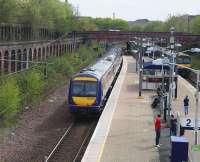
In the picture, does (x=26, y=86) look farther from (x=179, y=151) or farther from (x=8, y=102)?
(x=179, y=151)

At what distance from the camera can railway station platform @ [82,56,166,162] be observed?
20031 millimetres

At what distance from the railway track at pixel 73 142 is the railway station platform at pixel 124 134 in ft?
2.98

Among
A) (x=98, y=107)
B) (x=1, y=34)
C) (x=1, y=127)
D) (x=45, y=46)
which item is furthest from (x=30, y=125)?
(x=45, y=46)

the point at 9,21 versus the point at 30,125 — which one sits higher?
the point at 9,21

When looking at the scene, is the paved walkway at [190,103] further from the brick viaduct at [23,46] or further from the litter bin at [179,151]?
the brick viaduct at [23,46]

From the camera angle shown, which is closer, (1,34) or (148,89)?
(148,89)

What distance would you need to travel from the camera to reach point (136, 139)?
23375mm

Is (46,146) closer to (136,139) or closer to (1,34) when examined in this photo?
(136,139)

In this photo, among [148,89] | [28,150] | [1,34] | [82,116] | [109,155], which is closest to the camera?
[109,155]

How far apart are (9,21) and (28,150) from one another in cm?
3788

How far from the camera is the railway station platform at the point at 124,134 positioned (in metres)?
20.0

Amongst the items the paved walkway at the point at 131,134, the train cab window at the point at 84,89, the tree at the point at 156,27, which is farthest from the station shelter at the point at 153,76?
the tree at the point at 156,27

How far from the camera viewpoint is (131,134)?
80.5ft

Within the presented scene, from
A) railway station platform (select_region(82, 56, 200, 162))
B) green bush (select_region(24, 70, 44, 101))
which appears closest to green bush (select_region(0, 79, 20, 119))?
railway station platform (select_region(82, 56, 200, 162))
